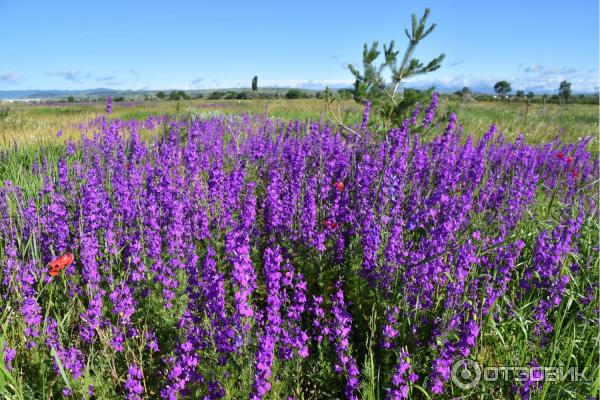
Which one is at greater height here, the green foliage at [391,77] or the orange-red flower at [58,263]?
the green foliage at [391,77]

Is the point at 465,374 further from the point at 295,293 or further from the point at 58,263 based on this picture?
the point at 58,263

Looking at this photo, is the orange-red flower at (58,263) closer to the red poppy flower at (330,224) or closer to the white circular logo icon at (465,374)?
the red poppy flower at (330,224)

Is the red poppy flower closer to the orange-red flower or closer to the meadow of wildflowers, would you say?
the meadow of wildflowers

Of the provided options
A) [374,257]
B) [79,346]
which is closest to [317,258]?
[374,257]

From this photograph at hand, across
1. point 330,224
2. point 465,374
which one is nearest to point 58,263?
point 330,224

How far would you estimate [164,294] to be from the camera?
2.74m

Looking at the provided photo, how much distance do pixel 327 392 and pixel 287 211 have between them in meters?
1.52

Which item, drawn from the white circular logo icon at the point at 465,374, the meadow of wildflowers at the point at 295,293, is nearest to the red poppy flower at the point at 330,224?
the meadow of wildflowers at the point at 295,293

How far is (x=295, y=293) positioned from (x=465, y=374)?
1.08 m

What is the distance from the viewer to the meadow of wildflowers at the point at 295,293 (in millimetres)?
2229

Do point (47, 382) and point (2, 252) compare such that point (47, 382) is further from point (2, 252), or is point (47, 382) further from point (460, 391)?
point (460, 391)

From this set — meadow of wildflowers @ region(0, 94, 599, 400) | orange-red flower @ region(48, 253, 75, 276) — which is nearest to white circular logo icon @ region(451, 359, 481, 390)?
meadow of wildflowers @ region(0, 94, 599, 400)

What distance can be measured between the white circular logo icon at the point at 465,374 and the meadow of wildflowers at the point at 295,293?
0.05 metres

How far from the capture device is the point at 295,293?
257 centimetres
